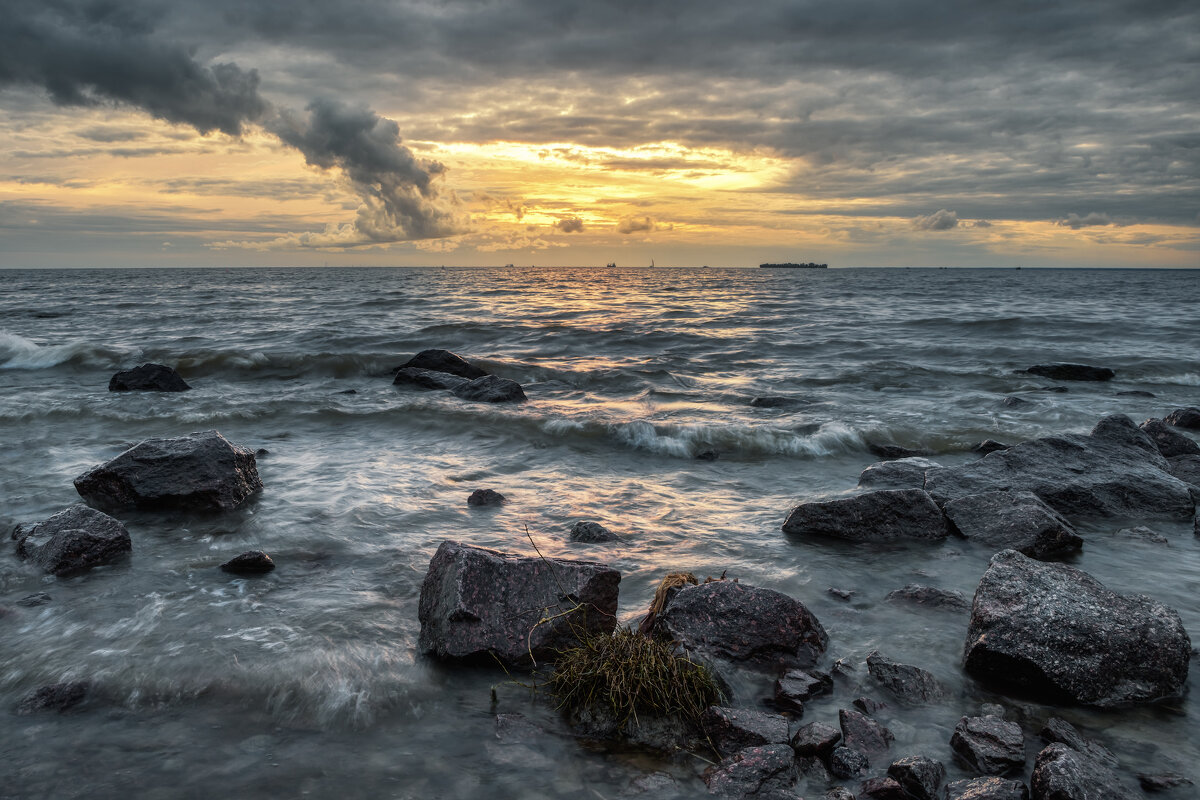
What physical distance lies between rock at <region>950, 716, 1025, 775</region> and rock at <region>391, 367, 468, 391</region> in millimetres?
13994

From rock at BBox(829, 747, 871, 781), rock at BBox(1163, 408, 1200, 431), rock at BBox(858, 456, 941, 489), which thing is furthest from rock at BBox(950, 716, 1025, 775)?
rock at BBox(1163, 408, 1200, 431)

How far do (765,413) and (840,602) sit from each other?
8779mm

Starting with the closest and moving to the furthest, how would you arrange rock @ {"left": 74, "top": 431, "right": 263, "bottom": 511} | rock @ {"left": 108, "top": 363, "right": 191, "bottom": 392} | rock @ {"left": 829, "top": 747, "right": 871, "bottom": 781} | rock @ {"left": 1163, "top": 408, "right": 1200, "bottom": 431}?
rock @ {"left": 829, "top": 747, "right": 871, "bottom": 781}
rock @ {"left": 74, "top": 431, "right": 263, "bottom": 511}
rock @ {"left": 1163, "top": 408, "right": 1200, "bottom": 431}
rock @ {"left": 108, "top": 363, "right": 191, "bottom": 392}

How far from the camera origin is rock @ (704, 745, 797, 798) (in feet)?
11.8

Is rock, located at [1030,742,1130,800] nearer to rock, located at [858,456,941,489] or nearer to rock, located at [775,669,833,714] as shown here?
rock, located at [775,669,833,714]

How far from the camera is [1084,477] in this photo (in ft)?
27.5

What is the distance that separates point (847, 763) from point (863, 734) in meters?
0.29

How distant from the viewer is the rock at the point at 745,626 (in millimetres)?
4820

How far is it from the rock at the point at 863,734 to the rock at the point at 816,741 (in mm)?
112

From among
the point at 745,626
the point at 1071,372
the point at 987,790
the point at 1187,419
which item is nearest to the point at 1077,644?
the point at 987,790

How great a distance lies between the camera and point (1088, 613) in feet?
15.1

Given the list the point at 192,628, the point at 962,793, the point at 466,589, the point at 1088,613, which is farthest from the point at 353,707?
the point at 1088,613

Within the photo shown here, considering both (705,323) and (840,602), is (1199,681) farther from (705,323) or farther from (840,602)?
(705,323)

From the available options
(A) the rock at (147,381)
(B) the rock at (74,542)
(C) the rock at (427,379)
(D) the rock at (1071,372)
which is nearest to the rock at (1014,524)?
(B) the rock at (74,542)
